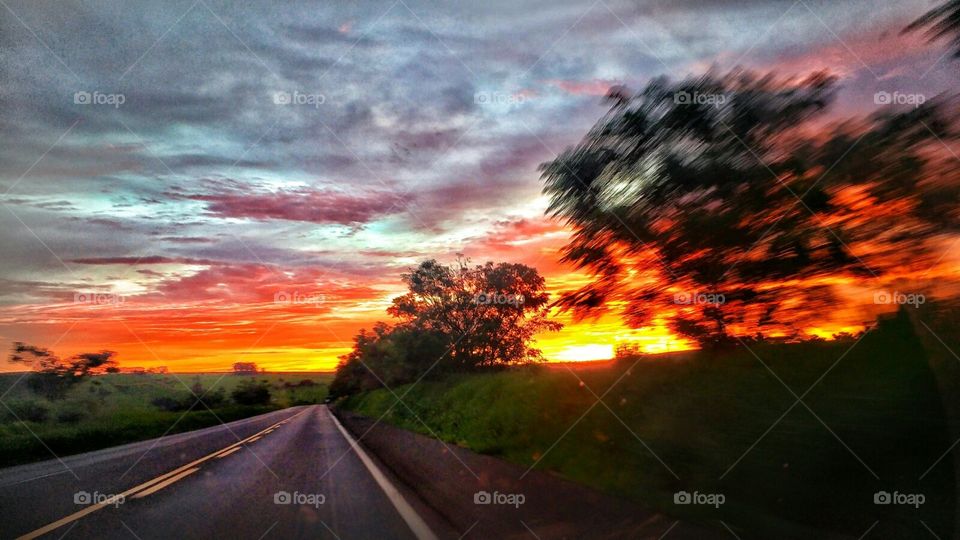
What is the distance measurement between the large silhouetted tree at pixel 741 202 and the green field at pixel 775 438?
0.86 metres

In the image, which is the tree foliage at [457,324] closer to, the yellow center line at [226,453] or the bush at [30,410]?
the yellow center line at [226,453]

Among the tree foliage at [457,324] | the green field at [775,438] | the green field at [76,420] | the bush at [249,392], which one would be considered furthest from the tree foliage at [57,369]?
the bush at [249,392]

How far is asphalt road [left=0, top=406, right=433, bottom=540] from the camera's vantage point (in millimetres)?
7195

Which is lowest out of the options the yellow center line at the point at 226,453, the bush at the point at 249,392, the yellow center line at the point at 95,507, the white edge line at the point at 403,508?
the yellow center line at the point at 95,507

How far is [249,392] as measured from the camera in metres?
71.9

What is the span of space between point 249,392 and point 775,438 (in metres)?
71.3

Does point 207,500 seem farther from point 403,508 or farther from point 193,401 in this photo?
point 193,401

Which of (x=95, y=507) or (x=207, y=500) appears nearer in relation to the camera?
(x=95, y=507)

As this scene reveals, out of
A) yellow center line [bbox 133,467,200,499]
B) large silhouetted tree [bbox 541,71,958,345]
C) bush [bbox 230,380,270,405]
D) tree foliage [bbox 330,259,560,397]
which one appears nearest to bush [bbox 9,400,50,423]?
tree foliage [bbox 330,259,560,397]

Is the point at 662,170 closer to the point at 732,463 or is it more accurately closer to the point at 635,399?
the point at 635,399

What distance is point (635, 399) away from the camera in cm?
1099

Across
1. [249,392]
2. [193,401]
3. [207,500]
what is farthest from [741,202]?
[249,392]

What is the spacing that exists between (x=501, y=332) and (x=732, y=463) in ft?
58.0

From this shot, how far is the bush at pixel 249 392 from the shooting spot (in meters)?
67.0
